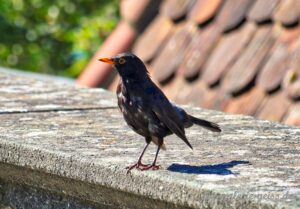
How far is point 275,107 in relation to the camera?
4582mm

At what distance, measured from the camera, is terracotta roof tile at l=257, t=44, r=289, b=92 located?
4645 millimetres

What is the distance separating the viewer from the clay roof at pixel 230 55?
15.3 feet

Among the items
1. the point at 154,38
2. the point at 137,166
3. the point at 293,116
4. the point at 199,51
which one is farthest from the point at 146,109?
the point at 154,38

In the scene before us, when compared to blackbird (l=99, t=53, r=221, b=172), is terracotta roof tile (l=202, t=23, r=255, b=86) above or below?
below

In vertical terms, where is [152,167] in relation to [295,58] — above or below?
above

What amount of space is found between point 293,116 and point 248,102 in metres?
0.37

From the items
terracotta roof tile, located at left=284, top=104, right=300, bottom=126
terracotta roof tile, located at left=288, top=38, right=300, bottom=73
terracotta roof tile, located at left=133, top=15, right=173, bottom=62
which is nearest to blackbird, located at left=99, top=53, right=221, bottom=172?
terracotta roof tile, located at left=284, top=104, right=300, bottom=126

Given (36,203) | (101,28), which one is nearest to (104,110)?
(36,203)

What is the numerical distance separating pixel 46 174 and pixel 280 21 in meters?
2.23

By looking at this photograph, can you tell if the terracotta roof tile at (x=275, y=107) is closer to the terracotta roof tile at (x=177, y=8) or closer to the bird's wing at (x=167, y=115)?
the terracotta roof tile at (x=177, y=8)

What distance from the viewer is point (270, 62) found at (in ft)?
15.6

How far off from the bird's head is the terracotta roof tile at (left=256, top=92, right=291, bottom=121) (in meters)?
1.58

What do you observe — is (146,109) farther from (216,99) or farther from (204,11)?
(204,11)

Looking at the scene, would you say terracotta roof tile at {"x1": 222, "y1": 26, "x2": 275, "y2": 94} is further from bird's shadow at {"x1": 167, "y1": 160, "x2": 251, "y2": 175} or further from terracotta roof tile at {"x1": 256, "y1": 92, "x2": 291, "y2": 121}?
bird's shadow at {"x1": 167, "y1": 160, "x2": 251, "y2": 175}
